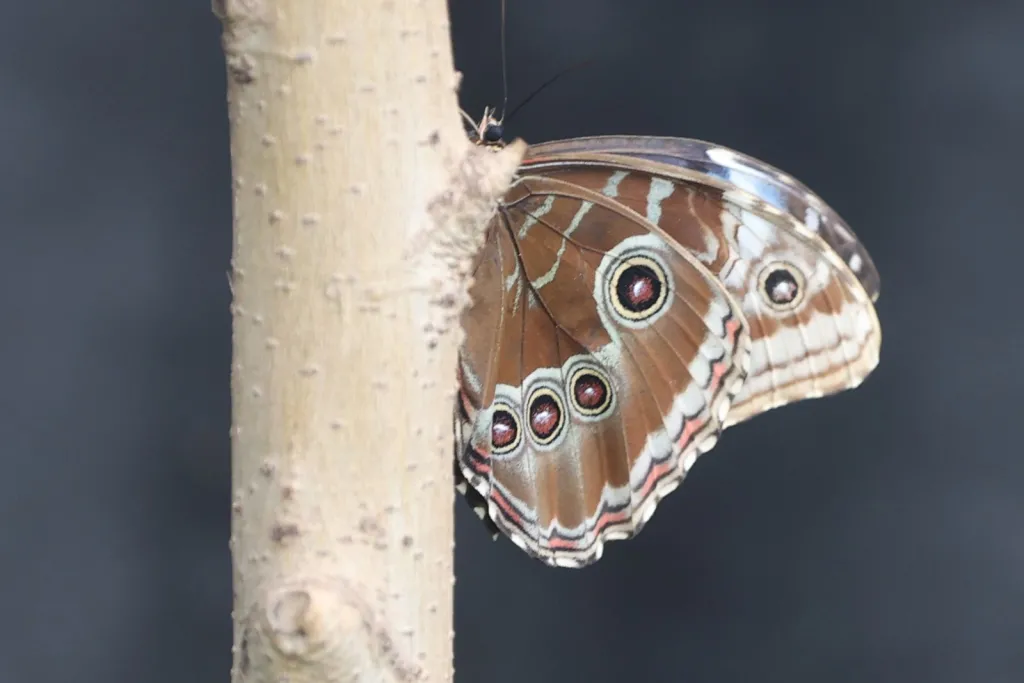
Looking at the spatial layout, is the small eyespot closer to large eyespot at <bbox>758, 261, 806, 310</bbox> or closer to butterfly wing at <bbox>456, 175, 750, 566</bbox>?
butterfly wing at <bbox>456, 175, 750, 566</bbox>

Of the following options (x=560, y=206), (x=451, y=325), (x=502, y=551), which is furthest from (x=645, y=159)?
(x=502, y=551)

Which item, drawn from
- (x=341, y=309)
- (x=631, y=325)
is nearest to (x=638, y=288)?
(x=631, y=325)

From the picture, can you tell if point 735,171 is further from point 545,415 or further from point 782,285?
point 545,415

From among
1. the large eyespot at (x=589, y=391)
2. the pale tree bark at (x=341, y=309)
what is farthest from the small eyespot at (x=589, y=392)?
the pale tree bark at (x=341, y=309)

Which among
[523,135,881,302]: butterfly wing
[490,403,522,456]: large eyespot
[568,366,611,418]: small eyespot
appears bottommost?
[490,403,522,456]: large eyespot

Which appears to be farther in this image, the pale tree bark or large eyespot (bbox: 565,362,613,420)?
large eyespot (bbox: 565,362,613,420)

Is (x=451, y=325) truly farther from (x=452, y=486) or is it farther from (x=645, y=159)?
(x=645, y=159)

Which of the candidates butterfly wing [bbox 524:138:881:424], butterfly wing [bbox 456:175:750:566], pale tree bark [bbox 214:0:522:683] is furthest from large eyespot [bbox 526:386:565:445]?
pale tree bark [bbox 214:0:522:683]
